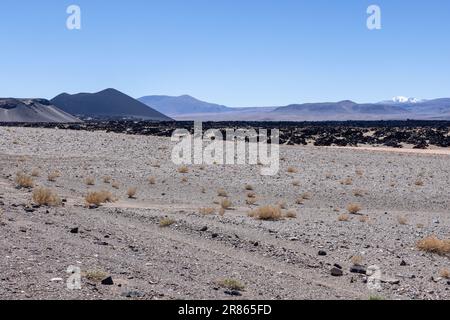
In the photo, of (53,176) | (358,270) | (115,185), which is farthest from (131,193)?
(358,270)

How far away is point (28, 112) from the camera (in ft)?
500

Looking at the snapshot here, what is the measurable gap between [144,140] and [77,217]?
2854 cm

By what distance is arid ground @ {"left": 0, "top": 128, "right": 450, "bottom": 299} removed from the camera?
8.77 meters

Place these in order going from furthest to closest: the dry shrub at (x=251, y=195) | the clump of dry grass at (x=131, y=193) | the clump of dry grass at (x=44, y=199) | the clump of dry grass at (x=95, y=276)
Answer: the dry shrub at (x=251, y=195)
the clump of dry grass at (x=131, y=193)
the clump of dry grass at (x=44, y=199)
the clump of dry grass at (x=95, y=276)

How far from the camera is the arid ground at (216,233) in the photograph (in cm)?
877

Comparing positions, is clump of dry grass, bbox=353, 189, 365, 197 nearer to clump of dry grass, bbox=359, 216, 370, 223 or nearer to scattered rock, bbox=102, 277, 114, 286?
clump of dry grass, bbox=359, 216, 370, 223

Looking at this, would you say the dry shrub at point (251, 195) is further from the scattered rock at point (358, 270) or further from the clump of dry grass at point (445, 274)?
the clump of dry grass at point (445, 274)

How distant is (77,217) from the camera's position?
13.9 metres

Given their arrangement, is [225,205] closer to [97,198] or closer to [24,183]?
[97,198]

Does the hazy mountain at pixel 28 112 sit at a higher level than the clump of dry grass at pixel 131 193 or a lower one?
higher

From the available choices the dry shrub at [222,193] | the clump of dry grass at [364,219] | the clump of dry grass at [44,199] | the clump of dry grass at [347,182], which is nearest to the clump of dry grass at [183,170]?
the dry shrub at [222,193]

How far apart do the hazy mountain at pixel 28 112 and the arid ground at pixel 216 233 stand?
12540 centimetres

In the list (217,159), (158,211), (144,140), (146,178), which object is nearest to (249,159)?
(217,159)
